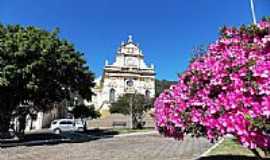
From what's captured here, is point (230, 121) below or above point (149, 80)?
below

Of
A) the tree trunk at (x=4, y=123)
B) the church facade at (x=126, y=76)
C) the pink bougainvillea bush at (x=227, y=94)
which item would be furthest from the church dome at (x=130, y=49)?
the pink bougainvillea bush at (x=227, y=94)

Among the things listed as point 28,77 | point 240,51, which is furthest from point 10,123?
point 240,51

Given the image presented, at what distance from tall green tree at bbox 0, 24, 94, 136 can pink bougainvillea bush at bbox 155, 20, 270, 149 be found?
13.2m

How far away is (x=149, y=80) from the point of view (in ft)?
229

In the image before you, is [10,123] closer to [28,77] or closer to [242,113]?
[28,77]

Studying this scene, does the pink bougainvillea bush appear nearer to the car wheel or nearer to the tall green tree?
the tall green tree

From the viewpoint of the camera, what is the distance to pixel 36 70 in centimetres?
1942

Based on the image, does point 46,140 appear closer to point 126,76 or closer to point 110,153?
point 110,153

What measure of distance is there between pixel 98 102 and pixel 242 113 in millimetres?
62923

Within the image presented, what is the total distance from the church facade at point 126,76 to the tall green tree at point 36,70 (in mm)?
42340

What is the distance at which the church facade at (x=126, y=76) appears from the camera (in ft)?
220

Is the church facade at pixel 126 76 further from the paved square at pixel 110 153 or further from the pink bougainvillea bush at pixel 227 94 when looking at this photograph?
the pink bougainvillea bush at pixel 227 94

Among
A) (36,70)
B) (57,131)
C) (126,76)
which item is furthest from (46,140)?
(126,76)

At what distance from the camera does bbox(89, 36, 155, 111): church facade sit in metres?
67.2
